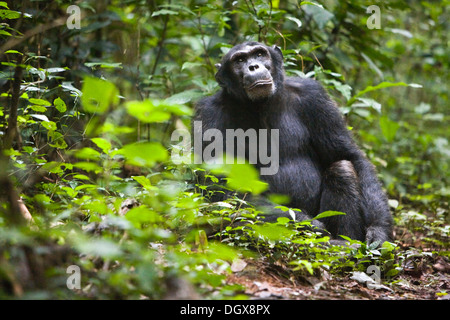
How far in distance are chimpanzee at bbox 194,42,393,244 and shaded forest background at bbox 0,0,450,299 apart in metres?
0.53

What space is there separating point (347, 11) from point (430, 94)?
6.17m

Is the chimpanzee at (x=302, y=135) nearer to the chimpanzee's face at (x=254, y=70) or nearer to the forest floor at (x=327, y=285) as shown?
the chimpanzee's face at (x=254, y=70)

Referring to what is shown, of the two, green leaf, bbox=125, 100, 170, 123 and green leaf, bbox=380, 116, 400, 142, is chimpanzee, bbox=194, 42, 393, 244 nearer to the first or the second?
green leaf, bbox=380, 116, 400, 142

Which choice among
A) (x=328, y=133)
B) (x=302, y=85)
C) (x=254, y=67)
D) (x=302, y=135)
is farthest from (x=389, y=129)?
(x=254, y=67)

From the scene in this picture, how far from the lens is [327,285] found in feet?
12.3

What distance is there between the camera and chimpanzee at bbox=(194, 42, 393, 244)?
17.7 ft

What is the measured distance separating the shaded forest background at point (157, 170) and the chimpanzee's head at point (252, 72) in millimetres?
504

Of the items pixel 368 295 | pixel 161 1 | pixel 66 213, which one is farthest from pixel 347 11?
pixel 66 213

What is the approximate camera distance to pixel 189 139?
231 inches

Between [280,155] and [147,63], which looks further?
[147,63]

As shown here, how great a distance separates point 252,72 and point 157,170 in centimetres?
223

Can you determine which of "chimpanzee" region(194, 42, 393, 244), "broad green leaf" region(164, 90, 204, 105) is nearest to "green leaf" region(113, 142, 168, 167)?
"chimpanzee" region(194, 42, 393, 244)

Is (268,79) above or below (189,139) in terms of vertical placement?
above

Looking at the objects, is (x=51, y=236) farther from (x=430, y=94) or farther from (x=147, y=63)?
(x=430, y=94)
